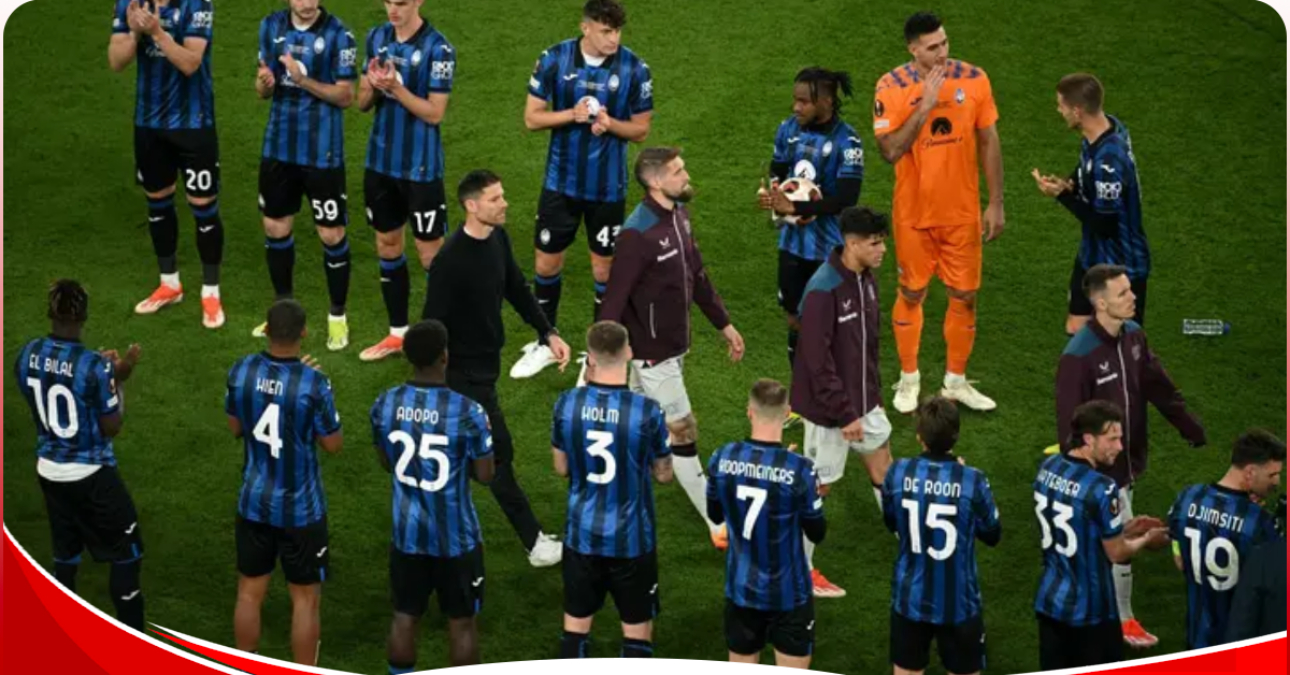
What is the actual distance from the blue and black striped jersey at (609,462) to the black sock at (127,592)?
1932 mm

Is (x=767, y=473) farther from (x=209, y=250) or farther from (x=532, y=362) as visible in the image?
(x=209, y=250)

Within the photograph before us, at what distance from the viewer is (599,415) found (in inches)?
338

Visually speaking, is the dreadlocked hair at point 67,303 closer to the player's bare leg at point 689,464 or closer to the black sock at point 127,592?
the black sock at point 127,592

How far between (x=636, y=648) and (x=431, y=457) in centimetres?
116

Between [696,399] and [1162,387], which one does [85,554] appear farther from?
[1162,387]

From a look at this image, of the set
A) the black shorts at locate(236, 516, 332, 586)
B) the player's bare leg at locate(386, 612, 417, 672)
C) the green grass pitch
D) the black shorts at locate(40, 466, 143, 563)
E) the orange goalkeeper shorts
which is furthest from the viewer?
the orange goalkeeper shorts

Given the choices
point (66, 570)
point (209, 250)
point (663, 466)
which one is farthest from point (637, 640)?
point (209, 250)

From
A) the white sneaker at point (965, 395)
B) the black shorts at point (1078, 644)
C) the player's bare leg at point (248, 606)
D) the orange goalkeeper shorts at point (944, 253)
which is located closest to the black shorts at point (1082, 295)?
the orange goalkeeper shorts at point (944, 253)

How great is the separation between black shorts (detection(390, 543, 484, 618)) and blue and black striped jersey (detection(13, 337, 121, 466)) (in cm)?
135

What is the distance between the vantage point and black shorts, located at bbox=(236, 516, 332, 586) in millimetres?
8992

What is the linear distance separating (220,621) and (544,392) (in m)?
2.43

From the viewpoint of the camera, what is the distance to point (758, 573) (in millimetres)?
8531

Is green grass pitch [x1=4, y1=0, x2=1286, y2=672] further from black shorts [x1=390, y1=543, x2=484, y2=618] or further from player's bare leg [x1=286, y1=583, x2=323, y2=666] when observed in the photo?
→ black shorts [x1=390, y1=543, x2=484, y2=618]

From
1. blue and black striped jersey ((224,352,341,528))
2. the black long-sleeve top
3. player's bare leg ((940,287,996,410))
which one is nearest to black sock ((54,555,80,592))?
blue and black striped jersey ((224,352,341,528))
